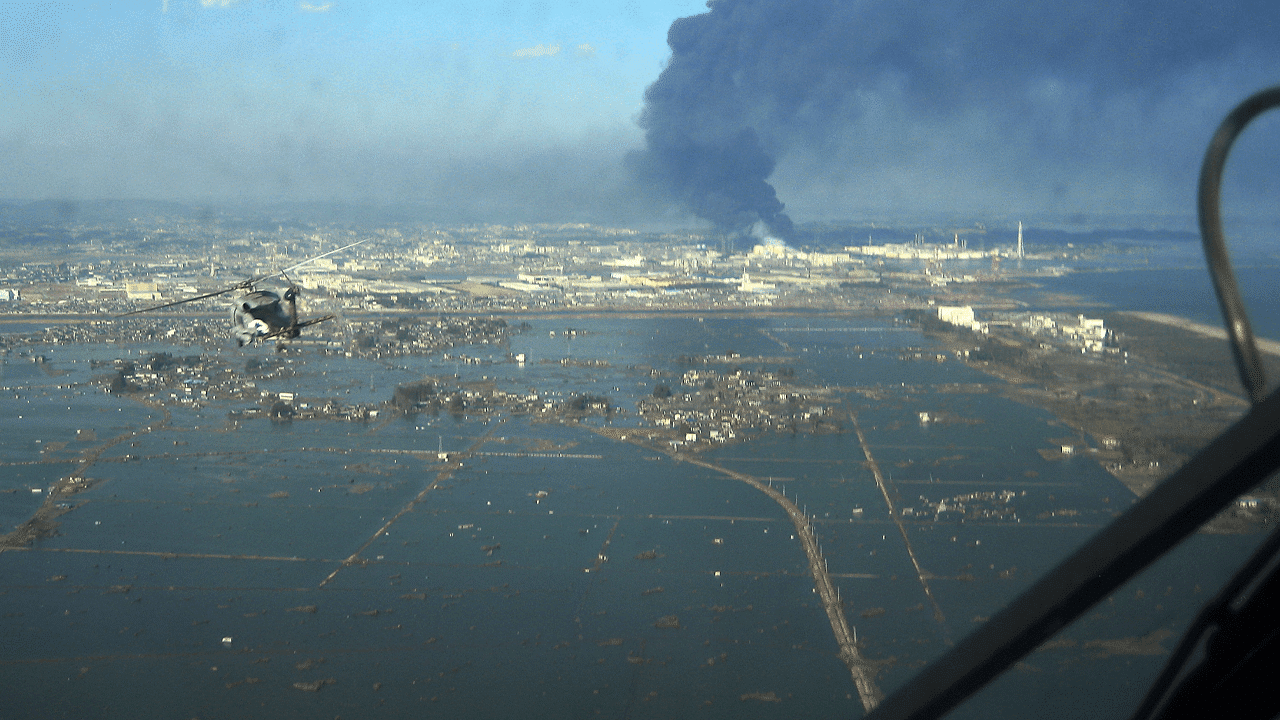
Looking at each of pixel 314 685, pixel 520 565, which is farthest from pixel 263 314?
pixel 520 565

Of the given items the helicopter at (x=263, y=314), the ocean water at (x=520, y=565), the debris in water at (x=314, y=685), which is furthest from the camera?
the helicopter at (x=263, y=314)

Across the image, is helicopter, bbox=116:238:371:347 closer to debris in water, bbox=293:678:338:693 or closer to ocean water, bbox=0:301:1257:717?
ocean water, bbox=0:301:1257:717

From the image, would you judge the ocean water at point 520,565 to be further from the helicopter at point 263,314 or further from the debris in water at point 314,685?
the helicopter at point 263,314

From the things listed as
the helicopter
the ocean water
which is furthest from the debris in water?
the helicopter

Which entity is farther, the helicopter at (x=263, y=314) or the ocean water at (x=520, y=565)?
the helicopter at (x=263, y=314)

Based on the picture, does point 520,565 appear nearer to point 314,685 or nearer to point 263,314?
point 314,685

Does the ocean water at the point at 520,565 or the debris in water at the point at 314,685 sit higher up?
the ocean water at the point at 520,565

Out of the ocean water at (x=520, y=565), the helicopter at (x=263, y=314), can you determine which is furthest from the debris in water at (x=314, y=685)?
the helicopter at (x=263, y=314)

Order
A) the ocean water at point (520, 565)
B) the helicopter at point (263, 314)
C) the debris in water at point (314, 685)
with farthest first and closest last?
the helicopter at point (263, 314) → the debris in water at point (314, 685) → the ocean water at point (520, 565)

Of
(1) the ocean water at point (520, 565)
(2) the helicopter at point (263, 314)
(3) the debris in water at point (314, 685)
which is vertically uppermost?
(2) the helicopter at point (263, 314)
